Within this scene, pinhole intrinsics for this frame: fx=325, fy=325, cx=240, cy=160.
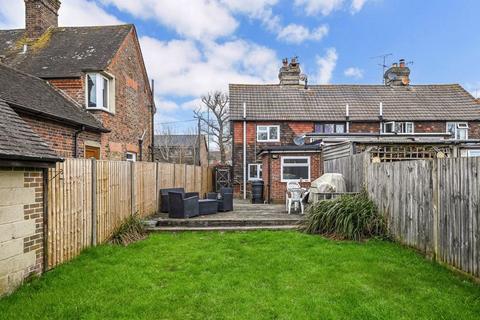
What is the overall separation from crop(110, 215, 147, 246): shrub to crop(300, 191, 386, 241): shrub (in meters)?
4.02

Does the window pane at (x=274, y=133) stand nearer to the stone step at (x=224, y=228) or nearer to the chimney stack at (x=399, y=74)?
the chimney stack at (x=399, y=74)

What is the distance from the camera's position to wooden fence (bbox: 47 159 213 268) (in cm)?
524

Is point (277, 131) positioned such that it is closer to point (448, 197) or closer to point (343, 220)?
point (343, 220)

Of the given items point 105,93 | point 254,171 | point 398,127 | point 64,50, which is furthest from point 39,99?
point 398,127

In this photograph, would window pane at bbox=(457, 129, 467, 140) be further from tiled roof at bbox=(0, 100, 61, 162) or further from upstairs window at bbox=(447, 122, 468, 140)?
A: tiled roof at bbox=(0, 100, 61, 162)

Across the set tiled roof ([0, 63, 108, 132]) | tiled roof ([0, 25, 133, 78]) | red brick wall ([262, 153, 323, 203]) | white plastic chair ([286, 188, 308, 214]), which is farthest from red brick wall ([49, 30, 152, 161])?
white plastic chair ([286, 188, 308, 214])

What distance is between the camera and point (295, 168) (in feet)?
47.8

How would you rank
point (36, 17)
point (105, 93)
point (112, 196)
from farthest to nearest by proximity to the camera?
point (36, 17) → point (105, 93) → point (112, 196)

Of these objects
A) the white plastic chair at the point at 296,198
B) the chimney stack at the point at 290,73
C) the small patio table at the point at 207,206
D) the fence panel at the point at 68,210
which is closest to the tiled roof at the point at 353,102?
the chimney stack at the point at 290,73

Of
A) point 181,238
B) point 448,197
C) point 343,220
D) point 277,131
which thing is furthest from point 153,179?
point 277,131

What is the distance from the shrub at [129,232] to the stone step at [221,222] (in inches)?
37.4

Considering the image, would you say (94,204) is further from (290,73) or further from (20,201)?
(290,73)

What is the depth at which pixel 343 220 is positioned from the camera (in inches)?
296

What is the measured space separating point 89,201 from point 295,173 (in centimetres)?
990
